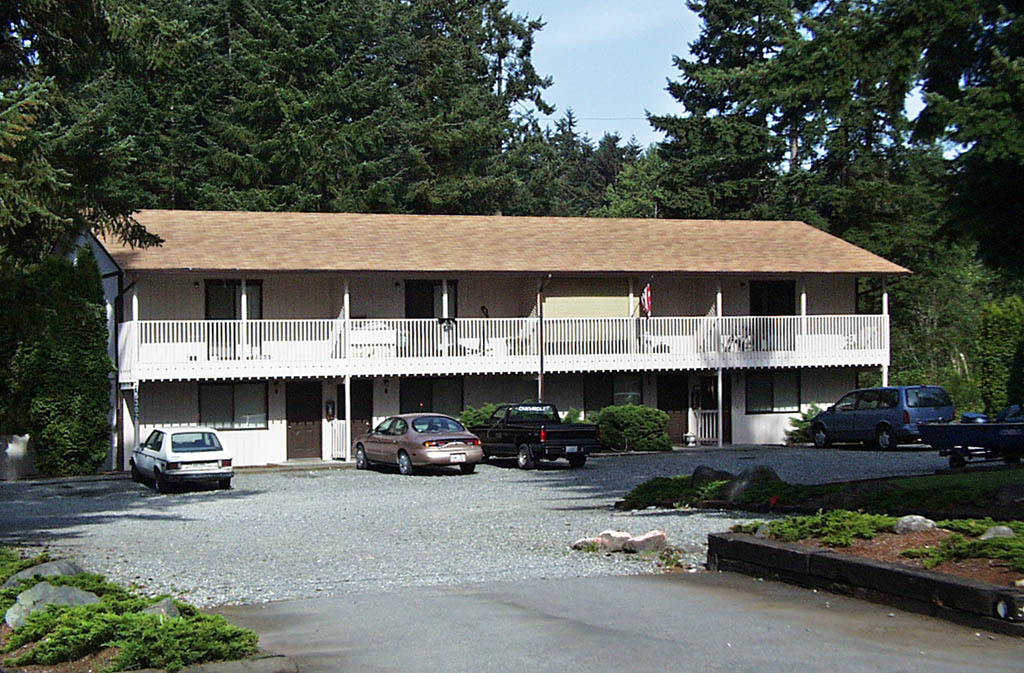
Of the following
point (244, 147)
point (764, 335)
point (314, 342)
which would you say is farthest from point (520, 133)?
point (314, 342)

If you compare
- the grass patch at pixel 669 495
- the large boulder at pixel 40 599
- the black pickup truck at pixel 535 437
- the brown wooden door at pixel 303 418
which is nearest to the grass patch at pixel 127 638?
the large boulder at pixel 40 599

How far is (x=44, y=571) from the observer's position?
11406mm

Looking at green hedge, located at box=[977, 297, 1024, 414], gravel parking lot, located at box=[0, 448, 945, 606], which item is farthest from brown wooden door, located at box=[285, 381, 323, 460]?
green hedge, located at box=[977, 297, 1024, 414]

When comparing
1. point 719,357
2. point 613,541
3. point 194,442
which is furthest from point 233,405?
point 613,541

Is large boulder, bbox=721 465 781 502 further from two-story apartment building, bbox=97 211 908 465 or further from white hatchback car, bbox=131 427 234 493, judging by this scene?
two-story apartment building, bbox=97 211 908 465

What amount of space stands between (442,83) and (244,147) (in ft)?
36.1

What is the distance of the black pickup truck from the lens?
97.8 feet

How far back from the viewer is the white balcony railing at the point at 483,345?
32.9m

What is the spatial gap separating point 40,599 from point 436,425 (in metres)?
20.0

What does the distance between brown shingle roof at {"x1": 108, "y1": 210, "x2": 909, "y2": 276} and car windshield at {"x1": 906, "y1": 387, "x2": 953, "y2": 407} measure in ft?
22.2

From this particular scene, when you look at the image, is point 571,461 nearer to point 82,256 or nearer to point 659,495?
point 659,495

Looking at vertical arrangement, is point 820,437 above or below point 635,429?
below

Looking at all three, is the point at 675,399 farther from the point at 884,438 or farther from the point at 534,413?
the point at 534,413

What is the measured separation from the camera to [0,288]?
16469mm
